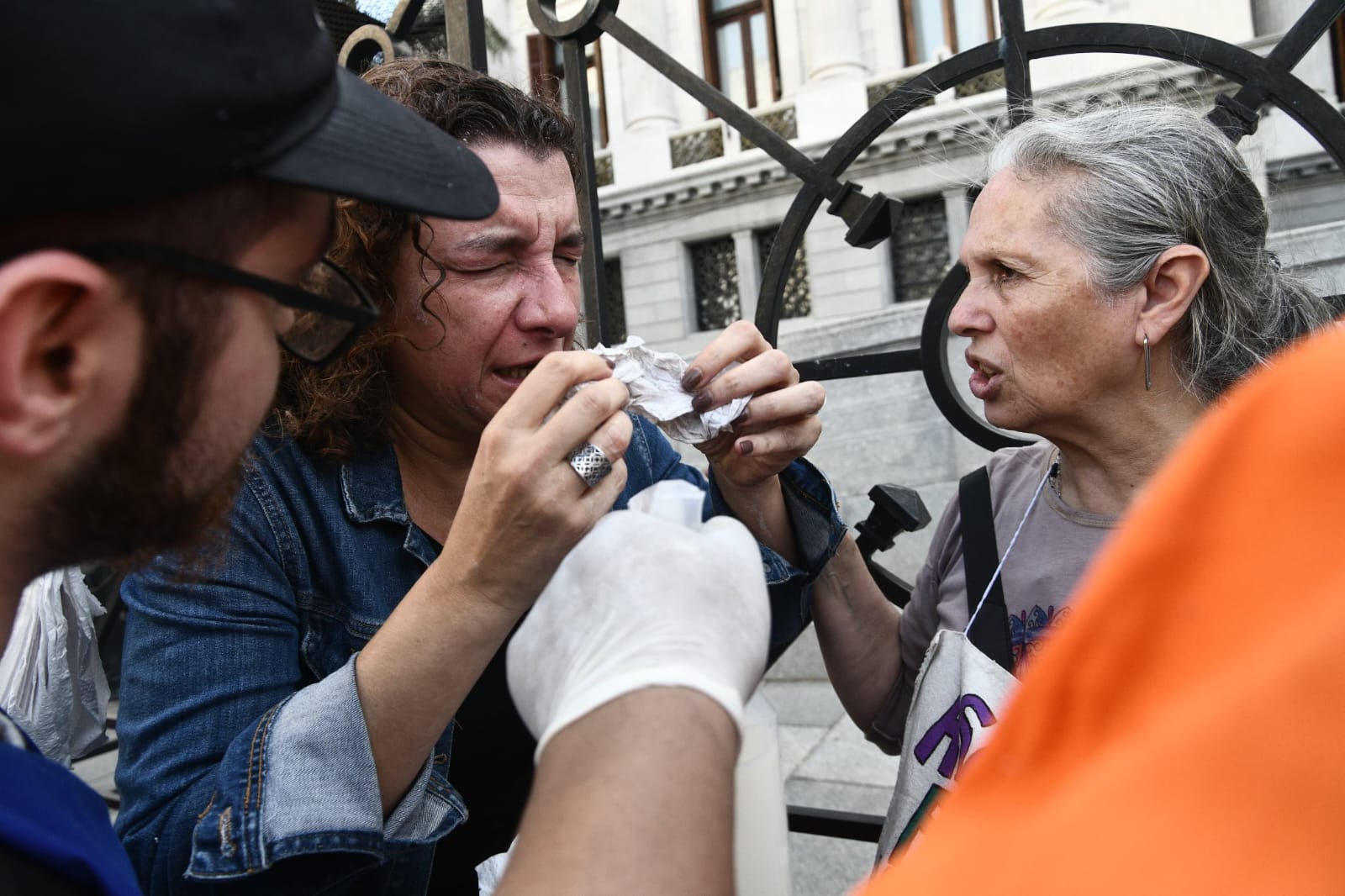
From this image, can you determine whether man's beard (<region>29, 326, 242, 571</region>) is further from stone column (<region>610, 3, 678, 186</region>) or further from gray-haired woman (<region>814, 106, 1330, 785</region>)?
stone column (<region>610, 3, 678, 186</region>)

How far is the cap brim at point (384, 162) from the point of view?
878 millimetres

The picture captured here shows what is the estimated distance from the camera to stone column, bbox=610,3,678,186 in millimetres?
20016

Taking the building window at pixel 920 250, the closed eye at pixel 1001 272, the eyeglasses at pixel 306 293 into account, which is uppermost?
the eyeglasses at pixel 306 293

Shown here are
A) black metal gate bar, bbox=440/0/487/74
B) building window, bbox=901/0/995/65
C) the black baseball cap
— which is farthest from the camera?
building window, bbox=901/0/995/65

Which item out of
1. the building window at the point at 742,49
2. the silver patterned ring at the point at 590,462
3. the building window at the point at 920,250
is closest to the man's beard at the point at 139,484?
the silver patterned ring at the point at 590,462

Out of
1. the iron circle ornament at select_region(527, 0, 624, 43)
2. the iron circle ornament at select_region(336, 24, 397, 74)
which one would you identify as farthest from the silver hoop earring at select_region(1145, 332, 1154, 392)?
the iron circle ornament at select_region(336, 24, 397, 74)

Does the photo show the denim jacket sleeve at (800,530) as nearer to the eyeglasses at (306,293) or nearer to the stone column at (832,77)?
the eyeglasses at (306,293)

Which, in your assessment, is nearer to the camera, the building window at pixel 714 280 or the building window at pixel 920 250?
the building window at pixel 920 250

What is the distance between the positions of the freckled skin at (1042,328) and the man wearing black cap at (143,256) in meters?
1.23

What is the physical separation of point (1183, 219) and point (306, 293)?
163cm

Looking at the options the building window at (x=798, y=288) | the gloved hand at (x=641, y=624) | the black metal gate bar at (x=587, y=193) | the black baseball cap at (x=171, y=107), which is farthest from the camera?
the building window at (x=798, y=288)

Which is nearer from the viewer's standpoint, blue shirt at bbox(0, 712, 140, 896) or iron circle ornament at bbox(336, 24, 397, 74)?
blue shirt at bbox(0, 712, 140, 896)

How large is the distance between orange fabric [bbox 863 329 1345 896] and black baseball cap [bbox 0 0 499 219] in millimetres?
735

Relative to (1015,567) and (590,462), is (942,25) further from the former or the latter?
(590,462)
